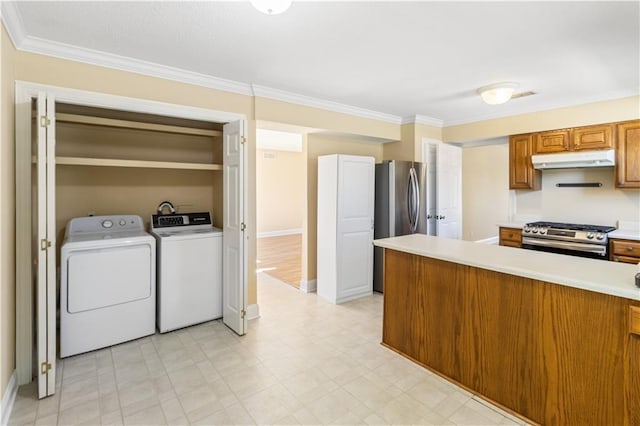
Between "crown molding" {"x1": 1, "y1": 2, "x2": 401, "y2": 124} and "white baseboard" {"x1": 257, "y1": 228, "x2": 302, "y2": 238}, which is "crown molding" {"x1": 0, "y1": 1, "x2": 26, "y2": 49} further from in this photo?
"white baseboard" {"x1": 257, "y1": 228, "x2": 302, "y2": 238}

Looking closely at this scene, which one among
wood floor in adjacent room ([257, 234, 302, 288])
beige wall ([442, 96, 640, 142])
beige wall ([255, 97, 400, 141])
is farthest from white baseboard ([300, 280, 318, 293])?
beige wall ([442, 96, 640, 142])

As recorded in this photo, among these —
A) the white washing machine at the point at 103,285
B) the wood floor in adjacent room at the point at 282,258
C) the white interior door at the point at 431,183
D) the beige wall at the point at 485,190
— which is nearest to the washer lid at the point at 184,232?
the white washing machine at the point at 103,285

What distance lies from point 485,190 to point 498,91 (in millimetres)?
4678

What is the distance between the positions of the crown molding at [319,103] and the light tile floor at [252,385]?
2503 millimetres

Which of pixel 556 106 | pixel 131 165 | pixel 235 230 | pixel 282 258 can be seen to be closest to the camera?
pixel 131 165

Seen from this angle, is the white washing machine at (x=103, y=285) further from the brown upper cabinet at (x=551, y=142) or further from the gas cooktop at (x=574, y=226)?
the brown upper cabinet at (x=551, y=142)

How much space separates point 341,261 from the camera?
13.5 feet

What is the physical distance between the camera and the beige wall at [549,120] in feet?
11.9

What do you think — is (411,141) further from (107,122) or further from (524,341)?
(107,122)

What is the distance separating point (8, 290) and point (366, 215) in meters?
3.48

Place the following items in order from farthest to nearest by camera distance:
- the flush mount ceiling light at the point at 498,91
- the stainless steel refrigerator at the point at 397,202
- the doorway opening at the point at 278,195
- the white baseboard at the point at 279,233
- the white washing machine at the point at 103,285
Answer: the white baseboard at the point at 279,233 < the doorway opening at the point at 278,195 < the stainless steel refrigerator at the point at 397,202 < the flush mount ceiling light at the point at 498,91 < the white washing machine at the point at 103,285

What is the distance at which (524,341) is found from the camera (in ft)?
6.52

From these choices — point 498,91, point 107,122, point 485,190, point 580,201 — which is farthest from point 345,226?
point 485,190

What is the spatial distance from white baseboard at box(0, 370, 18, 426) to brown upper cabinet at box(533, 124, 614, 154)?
565 cm
